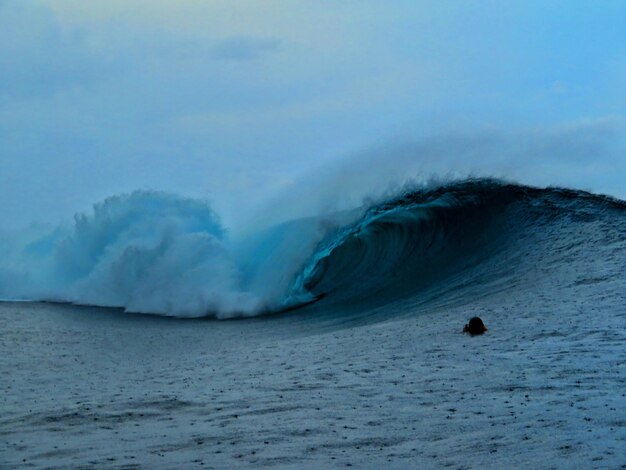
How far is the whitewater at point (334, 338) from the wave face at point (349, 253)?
6cm

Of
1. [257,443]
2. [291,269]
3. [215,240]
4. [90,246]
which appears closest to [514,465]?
[257,443]

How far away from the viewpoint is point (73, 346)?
1288 cm

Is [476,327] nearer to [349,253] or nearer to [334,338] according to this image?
[334,338]

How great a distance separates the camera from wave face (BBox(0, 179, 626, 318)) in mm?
15992

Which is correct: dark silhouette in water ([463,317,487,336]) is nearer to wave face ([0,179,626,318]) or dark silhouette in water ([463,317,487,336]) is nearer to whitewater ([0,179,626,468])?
whitewater ([0,179,626,468])

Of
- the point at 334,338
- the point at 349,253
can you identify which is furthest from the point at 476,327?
the point at 349,253

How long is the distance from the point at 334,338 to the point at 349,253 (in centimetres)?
751

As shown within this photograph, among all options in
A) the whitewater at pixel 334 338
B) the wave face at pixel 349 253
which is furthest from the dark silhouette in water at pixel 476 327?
the wave face at pixel 349 253

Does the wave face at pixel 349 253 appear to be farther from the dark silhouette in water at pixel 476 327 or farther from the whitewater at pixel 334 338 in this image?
the dark silhouette in water at pixel 476 327

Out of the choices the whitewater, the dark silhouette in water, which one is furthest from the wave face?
the dark silhouette in water

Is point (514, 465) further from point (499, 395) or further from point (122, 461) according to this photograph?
point (122, 461)

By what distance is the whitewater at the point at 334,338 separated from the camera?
20.4 feet

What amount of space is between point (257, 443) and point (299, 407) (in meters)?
1.15

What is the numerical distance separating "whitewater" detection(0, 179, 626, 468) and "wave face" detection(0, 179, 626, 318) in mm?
59
